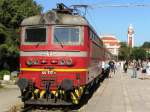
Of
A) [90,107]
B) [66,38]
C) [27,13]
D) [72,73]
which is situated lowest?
[90,107]

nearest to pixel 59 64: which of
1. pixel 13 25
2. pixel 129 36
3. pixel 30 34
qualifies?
pixel 30 34

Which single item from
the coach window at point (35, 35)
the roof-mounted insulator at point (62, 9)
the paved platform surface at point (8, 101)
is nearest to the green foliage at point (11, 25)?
the paved platform surface at point (8, 101)

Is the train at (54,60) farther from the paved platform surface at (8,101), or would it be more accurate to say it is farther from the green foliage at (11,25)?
the green foliage at (11,25)

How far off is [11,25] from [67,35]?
931 inches

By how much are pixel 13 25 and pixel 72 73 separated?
24.0 meters

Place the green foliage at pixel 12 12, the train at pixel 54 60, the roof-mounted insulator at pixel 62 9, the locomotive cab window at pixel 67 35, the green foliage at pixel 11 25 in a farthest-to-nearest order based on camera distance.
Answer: the green foliage at pixel 12 12, the green foliage at pixel 11 25, the roof-mounted insulator at pixel 62 9, the locomotive cab window at pixel 67 35, the train at pixel 54 60

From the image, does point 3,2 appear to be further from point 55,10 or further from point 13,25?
point 55,10

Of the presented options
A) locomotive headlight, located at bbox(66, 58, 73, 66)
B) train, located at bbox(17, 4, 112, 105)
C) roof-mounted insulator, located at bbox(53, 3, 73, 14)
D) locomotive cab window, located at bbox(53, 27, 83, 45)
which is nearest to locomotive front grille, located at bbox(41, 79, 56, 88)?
train, located at bbox(17, 4, 112, 105)

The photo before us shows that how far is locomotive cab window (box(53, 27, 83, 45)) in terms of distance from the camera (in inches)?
696

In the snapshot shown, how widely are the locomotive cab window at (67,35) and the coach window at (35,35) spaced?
397 millimetres

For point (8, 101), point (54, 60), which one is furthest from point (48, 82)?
point (8, 101)

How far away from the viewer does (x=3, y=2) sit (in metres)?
40.5

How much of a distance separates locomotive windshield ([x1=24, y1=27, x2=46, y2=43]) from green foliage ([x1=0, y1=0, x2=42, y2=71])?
62.2ft

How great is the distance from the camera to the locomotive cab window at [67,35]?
17.7 metres
